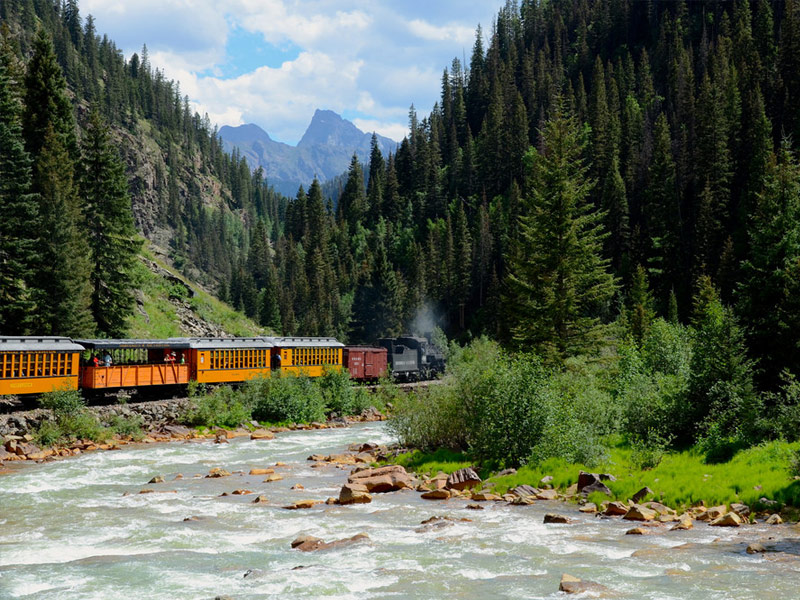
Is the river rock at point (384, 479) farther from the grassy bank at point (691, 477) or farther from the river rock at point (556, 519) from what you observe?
the river rock at point (556, 519)

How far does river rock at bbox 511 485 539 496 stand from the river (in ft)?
2.82

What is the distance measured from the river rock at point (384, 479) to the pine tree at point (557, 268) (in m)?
11.5

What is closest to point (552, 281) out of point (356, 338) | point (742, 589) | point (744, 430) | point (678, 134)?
point (744, 430)

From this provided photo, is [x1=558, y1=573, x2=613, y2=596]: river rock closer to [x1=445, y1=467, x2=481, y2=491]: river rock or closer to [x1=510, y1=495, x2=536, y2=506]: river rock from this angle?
[x1=510, y1=495, x2=536, y2=506]: river rock

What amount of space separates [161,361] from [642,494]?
93.8ft

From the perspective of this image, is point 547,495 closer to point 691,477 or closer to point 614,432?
point 691,477

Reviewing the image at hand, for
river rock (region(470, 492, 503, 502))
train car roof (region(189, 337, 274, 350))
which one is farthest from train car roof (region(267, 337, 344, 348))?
river rock (region(470, 492, 503, 502))

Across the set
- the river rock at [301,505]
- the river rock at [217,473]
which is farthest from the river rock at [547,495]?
the river rock at [217,473]

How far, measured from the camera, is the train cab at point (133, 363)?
3219cm

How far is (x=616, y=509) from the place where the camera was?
1512 cm

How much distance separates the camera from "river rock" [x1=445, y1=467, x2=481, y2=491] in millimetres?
18875

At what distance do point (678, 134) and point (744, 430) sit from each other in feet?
255

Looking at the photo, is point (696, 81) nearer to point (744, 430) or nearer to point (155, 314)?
point (155, 314)

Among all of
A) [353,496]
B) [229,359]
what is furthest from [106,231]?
[353,496]
